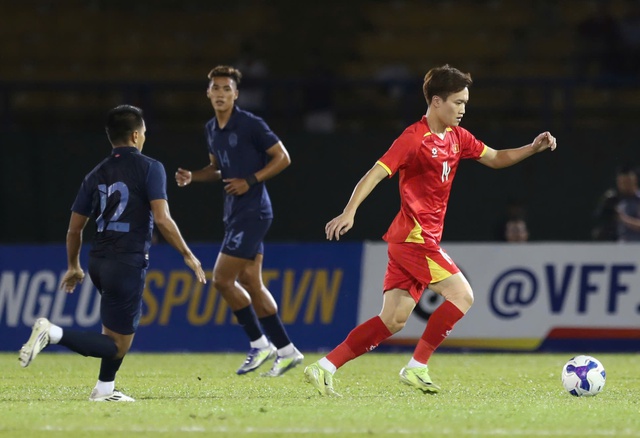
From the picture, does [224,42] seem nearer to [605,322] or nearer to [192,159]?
[192,159]

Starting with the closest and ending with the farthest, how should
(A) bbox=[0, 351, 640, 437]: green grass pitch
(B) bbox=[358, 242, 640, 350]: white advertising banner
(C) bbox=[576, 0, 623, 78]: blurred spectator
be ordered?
(A) bbox=[0, 351, 640, 437]: green grass pitch → (B) bbox=[358, 242, 640, 350]: white advertising banner → (C) bbox=[576, 0, 623, 78]: blurred spectator

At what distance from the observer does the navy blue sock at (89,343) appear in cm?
780

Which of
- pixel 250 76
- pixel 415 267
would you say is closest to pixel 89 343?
pixel 415 267

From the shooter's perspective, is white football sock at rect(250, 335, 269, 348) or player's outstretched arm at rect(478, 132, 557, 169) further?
white football sock at rect(250, 335, 269, 348)

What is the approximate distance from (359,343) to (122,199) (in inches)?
71.4

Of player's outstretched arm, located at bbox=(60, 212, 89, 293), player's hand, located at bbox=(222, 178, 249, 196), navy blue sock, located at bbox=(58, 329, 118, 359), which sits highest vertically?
player's hand, located at bbox=(222, 178, 249, 196)

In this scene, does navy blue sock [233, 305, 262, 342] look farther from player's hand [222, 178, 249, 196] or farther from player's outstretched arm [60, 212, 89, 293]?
player's outstretched arm [60, 212, 89, 293]

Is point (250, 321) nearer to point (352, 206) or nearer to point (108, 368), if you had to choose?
point (108, 368)

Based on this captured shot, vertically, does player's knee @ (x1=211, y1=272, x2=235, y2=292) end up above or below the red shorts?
below

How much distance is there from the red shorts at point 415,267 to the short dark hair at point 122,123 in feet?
6.18

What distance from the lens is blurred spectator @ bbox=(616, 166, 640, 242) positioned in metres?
14.0

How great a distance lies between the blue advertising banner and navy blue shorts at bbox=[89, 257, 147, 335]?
219 inches

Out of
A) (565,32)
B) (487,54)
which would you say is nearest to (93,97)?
(487,54)

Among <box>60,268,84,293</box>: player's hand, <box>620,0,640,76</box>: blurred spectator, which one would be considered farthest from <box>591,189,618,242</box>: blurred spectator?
<box>60,268,84,293</box>: player's hand
